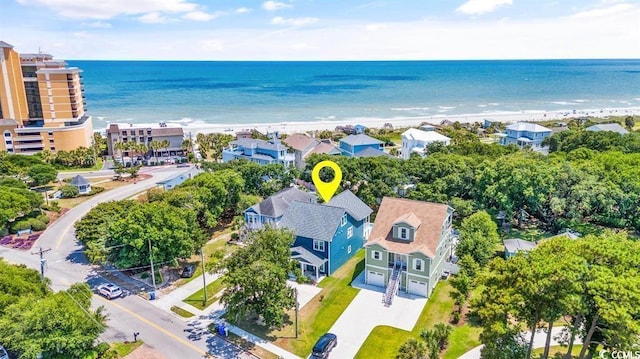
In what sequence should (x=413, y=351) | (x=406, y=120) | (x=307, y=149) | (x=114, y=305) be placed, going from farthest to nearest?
1. (x=406, y=120)
2. (x=307, y=149)
3. (x=114, y=305)
4. (x=413, y=351)

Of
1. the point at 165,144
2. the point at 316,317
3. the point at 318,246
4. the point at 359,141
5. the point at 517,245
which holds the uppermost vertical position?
the point at 359,141

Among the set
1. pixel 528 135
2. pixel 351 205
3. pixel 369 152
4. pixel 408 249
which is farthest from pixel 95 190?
pixel 528 135

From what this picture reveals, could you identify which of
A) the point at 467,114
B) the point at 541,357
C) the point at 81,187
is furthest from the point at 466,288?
the point at 467,114

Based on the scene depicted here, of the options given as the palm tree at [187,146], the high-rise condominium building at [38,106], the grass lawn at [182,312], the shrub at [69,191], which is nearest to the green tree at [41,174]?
the shrub at [69,191]

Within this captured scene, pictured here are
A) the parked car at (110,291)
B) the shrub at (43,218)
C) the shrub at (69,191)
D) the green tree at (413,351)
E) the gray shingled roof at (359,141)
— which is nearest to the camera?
the green tree at (413,351)

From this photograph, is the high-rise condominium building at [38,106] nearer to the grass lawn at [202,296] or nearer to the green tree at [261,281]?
the grass lawn at [202,296]

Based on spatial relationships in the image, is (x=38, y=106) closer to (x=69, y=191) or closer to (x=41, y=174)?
(x=41, y=174)
